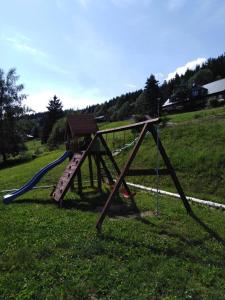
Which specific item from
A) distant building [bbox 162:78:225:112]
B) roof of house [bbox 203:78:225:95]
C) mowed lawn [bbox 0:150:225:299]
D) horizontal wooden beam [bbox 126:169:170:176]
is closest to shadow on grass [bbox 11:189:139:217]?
mowed lawn [bbox 0:150:225:299]

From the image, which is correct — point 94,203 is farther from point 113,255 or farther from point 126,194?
point 113,255

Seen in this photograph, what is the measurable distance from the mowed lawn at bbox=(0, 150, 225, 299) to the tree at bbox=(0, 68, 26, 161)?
117 feet

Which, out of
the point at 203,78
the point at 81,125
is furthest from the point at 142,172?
the point at 203,78

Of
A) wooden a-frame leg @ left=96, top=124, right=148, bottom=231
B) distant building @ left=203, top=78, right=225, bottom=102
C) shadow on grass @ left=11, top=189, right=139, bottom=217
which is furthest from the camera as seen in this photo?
distant building @ left=203, top=78, right=225, bottom=102

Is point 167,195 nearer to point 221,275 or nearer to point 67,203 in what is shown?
point 67,203

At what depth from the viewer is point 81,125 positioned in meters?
14.0

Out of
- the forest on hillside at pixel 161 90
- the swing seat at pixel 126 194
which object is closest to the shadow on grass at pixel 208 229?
the swing seat at pixel 126 194

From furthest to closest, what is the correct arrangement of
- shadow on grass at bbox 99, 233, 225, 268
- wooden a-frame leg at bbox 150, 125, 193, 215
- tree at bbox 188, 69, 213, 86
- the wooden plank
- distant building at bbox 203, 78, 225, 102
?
tree at bbox 188, 69, 213, 86 < distant building at bbox 203, 78, 225, 102 < the wooden plank < wooden a-frame leg at bbox 150, 125, 193, 215 < shadow on grass at bbox 99, 233, 225, 268

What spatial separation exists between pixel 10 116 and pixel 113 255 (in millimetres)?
42517

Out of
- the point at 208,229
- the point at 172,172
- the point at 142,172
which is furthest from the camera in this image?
the point at 142,172

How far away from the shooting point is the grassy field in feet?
16.5

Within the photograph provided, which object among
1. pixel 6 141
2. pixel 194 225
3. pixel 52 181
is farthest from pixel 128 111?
pixel 194 225

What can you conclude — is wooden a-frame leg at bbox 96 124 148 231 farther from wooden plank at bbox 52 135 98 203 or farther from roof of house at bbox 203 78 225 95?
roof of house at bbox 203 78 225 95

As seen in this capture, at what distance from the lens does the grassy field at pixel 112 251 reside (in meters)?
5.02
